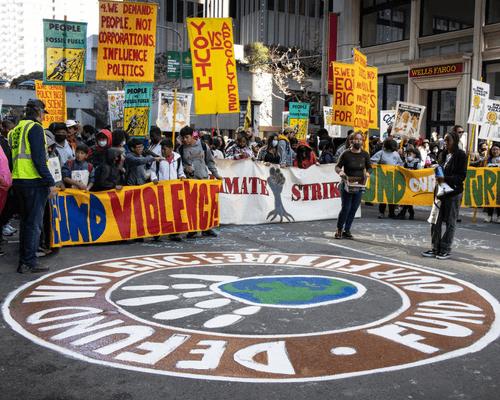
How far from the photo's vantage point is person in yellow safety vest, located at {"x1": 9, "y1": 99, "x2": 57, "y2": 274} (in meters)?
6.75

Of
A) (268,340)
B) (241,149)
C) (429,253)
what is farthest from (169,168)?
(268,340)

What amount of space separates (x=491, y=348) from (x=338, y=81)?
9.28m

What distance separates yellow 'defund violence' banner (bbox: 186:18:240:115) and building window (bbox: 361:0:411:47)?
54.7 feet

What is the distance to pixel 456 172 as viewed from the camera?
820cm

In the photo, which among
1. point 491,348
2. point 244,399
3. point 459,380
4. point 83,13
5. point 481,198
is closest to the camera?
point 244,399

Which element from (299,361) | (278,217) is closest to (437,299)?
(299,361)

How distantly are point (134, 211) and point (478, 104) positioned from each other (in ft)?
28.2

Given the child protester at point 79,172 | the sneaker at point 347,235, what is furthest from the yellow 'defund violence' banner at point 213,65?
the sneaker at point 347,235

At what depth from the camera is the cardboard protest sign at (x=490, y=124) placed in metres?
13.5

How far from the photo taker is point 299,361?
414 cm

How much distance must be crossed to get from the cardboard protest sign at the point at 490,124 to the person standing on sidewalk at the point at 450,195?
586 centimetres

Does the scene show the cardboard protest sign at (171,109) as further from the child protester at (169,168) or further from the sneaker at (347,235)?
the sneaker at (347,235)

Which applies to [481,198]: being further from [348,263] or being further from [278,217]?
[348,263]

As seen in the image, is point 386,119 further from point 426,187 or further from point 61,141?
point 61,141
